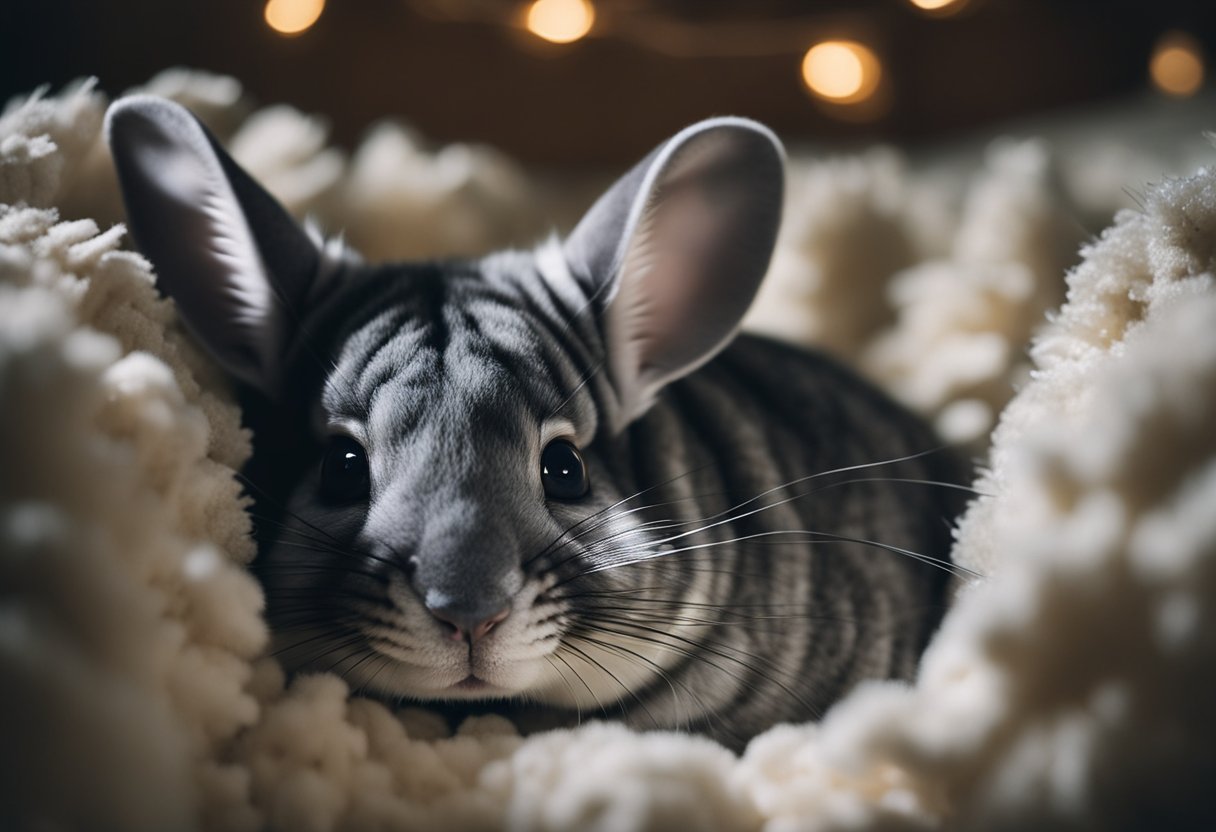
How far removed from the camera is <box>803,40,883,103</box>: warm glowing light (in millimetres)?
3293

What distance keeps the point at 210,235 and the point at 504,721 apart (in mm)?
791

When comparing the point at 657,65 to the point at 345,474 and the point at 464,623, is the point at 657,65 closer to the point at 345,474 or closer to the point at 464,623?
the point at 345,474

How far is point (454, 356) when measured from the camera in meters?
1.36

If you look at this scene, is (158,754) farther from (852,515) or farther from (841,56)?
(841,56)

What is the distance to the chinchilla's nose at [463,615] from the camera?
1.13m

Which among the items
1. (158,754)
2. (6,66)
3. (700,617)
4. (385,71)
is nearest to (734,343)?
(700,617)

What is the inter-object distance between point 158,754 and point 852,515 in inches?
48.5

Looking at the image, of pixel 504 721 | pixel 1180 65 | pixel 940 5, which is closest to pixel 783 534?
pixel 504 721

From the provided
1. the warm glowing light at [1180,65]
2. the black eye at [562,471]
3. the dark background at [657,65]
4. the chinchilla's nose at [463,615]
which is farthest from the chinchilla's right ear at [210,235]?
the warm glowing light at [1180,65]

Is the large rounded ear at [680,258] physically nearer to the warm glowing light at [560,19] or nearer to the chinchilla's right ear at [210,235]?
the chinchilla's right ear at [210,235]

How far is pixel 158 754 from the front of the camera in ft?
2.77

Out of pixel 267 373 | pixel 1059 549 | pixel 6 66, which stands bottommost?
pixel 267 373

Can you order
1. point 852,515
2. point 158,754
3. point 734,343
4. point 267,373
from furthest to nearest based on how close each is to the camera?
1. point 734,343
2. point 852,515
3. point 267,373
4. point 158,754

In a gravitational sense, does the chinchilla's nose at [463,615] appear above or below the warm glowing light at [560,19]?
below
